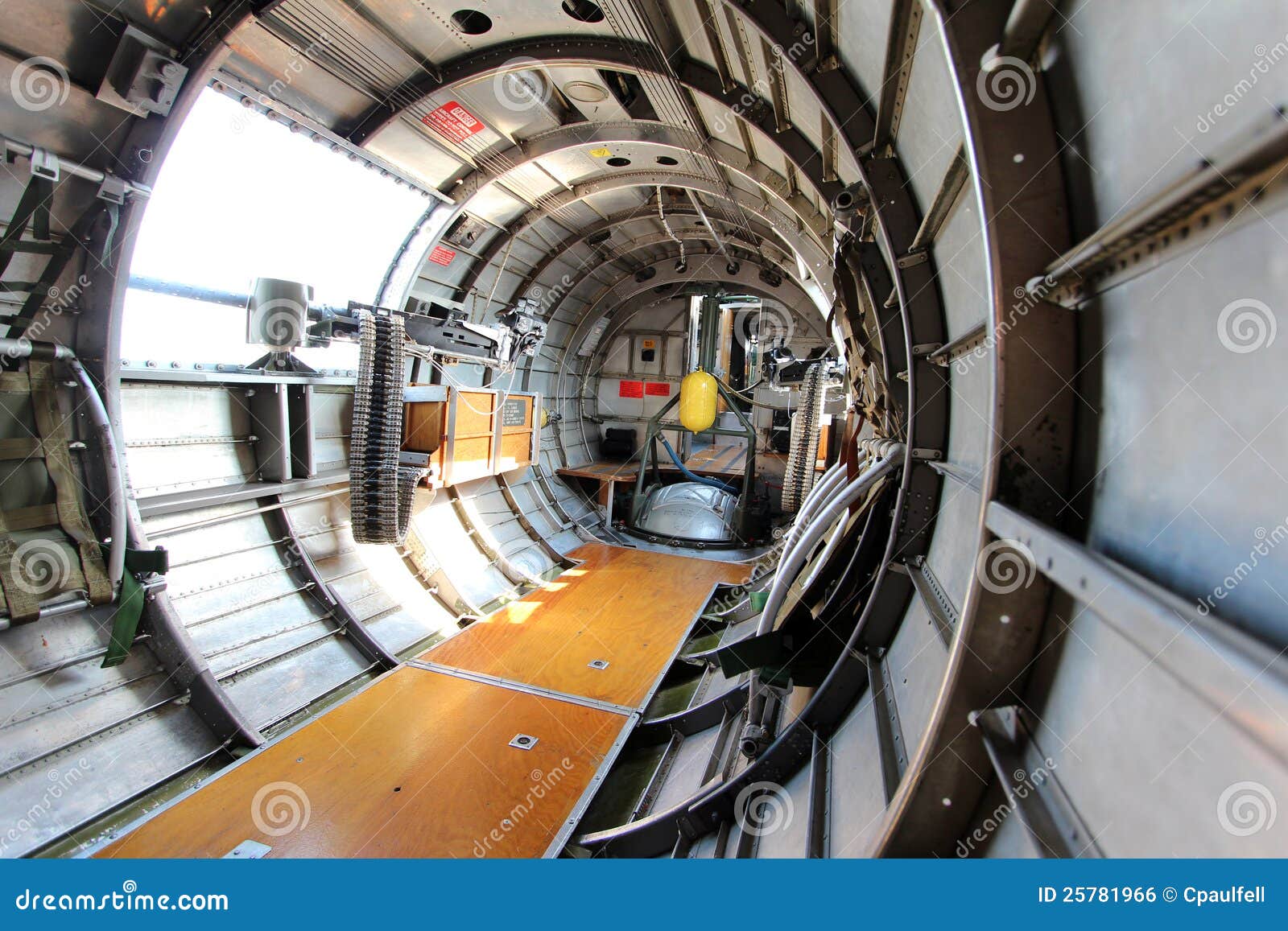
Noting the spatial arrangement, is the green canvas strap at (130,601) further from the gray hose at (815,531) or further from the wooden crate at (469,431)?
the gray hose at (815,531)

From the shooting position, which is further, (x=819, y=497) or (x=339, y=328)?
(x=339, y=328)

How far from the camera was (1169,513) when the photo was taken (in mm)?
1089

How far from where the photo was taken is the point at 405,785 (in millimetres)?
3641

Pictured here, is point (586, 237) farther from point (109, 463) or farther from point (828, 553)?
point (828, 553)

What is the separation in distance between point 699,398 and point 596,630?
17.3 feet

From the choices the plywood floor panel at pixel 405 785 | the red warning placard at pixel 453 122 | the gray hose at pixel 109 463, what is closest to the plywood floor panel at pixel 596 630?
the plywood floor panel at pixel 405 785

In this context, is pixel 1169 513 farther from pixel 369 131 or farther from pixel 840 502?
pixel 369 131

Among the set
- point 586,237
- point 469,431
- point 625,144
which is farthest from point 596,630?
point 586,237

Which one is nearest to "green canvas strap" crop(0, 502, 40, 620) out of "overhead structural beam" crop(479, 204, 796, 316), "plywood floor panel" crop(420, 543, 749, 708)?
"plywood floor panel" crop(420, 543, 749, 708)

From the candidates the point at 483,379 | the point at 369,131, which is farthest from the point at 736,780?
the point at 483,379

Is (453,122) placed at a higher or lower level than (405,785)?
higher

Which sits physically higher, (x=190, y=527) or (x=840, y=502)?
(x=840, y=502)

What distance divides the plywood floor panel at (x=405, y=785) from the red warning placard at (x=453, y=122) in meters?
5.30

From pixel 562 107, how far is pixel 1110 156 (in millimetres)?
5785
